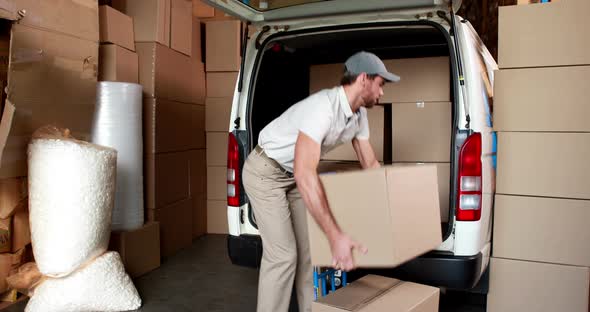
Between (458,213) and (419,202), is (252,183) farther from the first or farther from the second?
(458,213)

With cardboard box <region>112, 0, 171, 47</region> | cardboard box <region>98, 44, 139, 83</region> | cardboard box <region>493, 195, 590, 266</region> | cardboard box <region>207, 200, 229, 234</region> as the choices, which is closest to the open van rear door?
cardboard box <region>493, 195, 590, 266</region>

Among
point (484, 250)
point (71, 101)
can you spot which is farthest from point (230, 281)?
point (484, 250)

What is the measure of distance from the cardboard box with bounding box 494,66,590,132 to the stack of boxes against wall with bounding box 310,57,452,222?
15.0 inches

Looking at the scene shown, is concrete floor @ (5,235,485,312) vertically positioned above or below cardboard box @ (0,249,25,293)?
below

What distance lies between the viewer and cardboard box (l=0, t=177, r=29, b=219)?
113 inches

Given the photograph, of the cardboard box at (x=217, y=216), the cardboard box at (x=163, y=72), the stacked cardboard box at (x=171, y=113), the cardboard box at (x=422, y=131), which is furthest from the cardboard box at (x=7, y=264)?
the cardboard box at (x=422, y=131)

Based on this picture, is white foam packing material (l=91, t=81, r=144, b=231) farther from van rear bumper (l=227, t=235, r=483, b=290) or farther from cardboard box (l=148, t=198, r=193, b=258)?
van rear bumper (l=227, t=235, r=483, b=290)

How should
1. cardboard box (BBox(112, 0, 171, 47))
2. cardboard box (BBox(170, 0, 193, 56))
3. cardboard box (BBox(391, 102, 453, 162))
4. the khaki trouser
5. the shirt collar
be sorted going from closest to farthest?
the shirt collar → the khaki trouser → cardboard box (BBox(391, 102, 453, 162)) → cardboard box (BBox(112, 0, 171, 47)) → cardboard box (BBox(170, 0, 193, 56))

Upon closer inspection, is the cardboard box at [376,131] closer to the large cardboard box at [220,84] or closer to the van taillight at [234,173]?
the van taillight at [234,173]

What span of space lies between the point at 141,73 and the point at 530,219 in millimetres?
2787

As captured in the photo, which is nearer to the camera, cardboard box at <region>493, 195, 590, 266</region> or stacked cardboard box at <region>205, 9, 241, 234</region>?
cardboard box at <region>493, 195, 590, 266</region>

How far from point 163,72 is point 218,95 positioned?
0.90 metres

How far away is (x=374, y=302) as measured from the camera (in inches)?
71.0

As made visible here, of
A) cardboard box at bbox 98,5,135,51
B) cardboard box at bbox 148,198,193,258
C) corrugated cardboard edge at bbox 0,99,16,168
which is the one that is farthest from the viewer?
cardboard box at bbox 148,198,193,258
